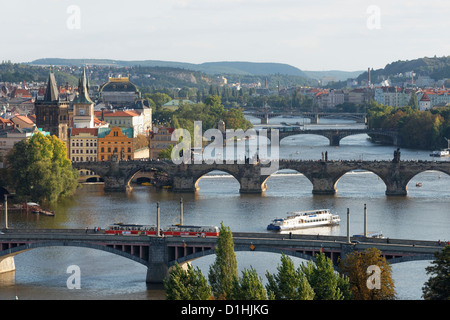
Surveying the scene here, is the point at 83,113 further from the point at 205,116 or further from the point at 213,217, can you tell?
the point at 213,217

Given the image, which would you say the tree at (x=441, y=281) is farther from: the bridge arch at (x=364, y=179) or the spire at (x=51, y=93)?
the spire at (x=51, y=93)

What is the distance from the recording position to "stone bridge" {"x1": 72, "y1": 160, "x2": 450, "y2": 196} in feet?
199

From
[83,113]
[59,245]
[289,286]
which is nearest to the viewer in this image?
[289,286]

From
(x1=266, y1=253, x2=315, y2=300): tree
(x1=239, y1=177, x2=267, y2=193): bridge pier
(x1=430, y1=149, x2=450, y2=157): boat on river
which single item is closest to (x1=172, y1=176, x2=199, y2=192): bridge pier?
(x1=239, y1=177, x2=267, y2=193): bridge pier

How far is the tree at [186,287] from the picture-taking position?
29.0m

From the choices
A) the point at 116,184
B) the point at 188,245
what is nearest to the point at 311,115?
the point at 116,184

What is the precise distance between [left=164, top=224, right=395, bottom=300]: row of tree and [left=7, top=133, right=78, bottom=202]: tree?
25.7 metres

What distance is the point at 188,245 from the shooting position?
37.7 meters

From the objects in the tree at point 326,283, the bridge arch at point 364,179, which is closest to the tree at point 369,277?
the tree at point 326,283

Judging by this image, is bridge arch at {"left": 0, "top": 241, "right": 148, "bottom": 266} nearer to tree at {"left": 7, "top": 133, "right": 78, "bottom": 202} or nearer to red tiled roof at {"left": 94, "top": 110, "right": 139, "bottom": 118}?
tree at {"left": 7, "top": 133, "right": 78, "bottom": 202}

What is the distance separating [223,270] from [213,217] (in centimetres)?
1897

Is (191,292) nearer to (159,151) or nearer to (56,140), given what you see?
(56,140)
